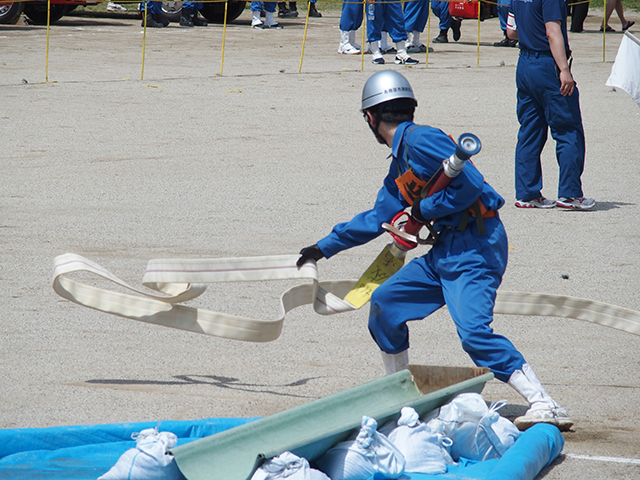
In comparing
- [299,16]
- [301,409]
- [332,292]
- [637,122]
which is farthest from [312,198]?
[299,16]

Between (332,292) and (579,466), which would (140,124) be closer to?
(332,292)

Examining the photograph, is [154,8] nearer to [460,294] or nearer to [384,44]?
[384,44]

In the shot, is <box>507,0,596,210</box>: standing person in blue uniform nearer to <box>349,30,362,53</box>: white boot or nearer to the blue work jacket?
the blue work jacket

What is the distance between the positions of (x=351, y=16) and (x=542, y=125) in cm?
963

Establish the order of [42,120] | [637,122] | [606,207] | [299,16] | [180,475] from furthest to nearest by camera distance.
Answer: [299,16]
[637,122]
[42,120]
[606,207]
[180,475]

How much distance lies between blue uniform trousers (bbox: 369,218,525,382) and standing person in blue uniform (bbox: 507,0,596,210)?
3925mm

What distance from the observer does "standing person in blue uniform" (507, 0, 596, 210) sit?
7.14 m

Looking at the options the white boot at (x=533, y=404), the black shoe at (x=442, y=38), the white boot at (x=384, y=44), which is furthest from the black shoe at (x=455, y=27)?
the white boot at (x=533, y=404)

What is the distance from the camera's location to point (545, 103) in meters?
7.44

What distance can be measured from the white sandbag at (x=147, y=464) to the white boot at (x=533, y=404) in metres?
1.45

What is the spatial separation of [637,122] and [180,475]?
34.2 ft

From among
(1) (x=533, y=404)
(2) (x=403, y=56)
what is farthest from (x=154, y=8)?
(1) (x=533, y=404)

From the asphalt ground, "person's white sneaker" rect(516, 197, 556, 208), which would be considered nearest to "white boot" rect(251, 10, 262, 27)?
the asphalt ground

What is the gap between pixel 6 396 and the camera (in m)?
3.87
